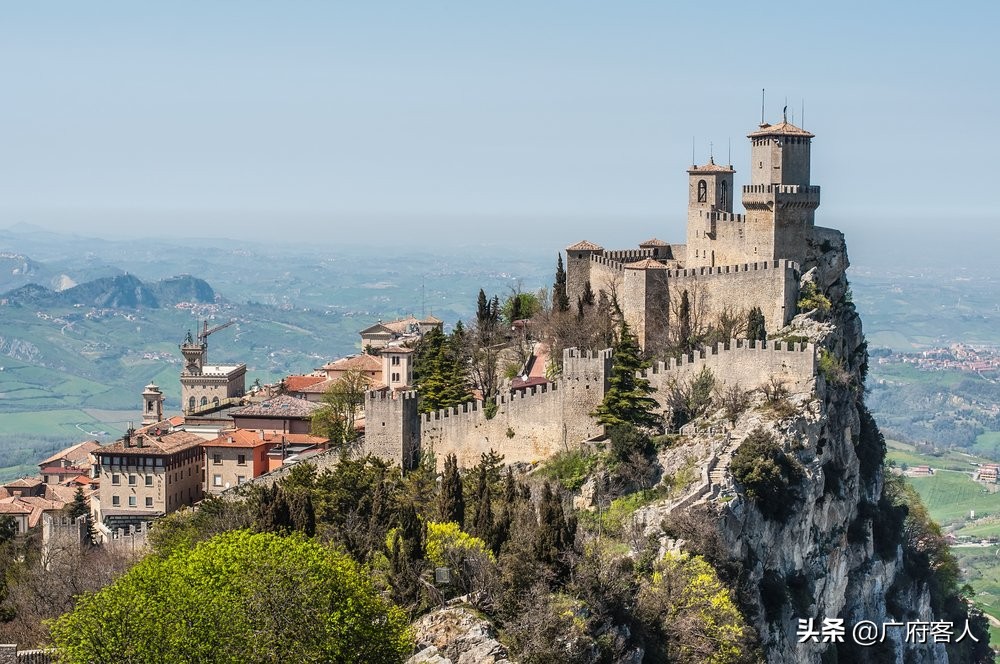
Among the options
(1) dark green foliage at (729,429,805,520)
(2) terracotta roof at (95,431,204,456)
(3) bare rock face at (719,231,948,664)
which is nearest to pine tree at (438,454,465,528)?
(3) bare rock face at (719,231,948,664)

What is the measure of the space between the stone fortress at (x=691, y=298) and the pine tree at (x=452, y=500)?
696 centimetres

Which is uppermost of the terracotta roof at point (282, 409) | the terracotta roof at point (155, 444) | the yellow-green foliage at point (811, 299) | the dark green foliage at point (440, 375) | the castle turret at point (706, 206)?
the castle turret at point (706, 206)

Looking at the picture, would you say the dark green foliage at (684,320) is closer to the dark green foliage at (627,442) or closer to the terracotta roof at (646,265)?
the terracotta roof at (646,265)

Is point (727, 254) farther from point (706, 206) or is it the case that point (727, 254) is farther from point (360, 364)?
point (360, 364)

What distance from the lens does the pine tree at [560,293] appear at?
229 feet

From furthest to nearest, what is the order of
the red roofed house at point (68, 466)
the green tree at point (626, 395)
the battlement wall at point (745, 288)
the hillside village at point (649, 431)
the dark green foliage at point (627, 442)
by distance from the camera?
the red roofed house at point (68, 466) → the battlement wall at point (745, 288) → the green tree at point (626, 395) → the dark green foliage at point (627, 442) → the hillside village at point (649, 431)

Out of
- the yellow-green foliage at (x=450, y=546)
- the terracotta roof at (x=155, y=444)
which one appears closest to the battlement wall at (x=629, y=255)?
the terracotta roof at (x=155, y=444)

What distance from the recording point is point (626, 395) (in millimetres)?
57625

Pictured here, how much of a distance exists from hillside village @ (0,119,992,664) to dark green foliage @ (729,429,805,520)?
8 centimetres

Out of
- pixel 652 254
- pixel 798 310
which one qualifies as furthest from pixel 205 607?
pixel 652 254

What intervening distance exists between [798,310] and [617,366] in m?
10.2

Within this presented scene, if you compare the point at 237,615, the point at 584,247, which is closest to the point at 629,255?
the point at 584,247

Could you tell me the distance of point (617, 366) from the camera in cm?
5825

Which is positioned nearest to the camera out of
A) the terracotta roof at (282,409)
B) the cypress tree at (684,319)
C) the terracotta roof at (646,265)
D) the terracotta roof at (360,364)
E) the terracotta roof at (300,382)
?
the cypress tree at (684,319)
